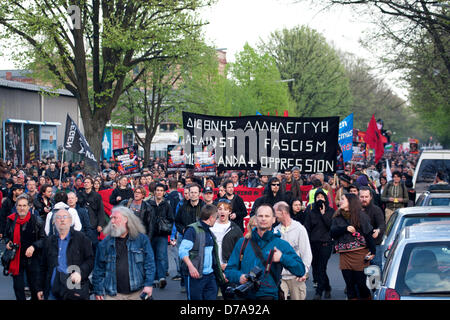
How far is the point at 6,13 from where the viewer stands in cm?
2289

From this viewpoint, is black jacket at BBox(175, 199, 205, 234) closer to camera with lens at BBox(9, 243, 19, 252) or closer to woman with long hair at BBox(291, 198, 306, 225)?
woman with long hair at BBox(291, 198, 306, 225)

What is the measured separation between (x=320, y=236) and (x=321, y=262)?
0.42m

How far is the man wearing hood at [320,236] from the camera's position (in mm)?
10297

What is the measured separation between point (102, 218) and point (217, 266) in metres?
5.66

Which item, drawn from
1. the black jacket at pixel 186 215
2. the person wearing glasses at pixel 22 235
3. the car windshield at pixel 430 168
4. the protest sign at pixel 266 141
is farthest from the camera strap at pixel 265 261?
the car windshield at pixel 430 168

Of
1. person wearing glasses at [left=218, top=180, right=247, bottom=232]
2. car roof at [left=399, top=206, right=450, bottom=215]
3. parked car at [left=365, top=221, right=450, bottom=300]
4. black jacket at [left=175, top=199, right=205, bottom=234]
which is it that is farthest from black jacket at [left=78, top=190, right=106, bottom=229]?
parked car at [left=365, top=221, right=450, bottom=300]

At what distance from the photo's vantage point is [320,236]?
1031 cm

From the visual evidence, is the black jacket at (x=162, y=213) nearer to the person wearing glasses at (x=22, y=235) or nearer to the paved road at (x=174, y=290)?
the paved road at (x=174, y=290)

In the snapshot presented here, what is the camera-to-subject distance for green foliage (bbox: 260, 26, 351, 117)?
57.3m

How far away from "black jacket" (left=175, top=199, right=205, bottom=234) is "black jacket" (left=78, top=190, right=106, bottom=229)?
90.4 inches

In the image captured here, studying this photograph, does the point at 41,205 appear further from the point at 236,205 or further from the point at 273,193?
the point at 273,193

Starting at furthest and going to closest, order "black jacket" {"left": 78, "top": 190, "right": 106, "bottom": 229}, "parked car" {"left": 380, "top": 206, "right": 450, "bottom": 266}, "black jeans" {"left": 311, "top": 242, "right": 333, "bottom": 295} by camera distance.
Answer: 1. "black jacket" {"left": 78, "top": 190, "right": 106, "bottom": 229}
2. "black jeans" {"left": 311, "top": 242, "right": 333, "bottom": 295}
3. "parked car" {"left": 380, "top": 206, "right": 450, "bottom": 266}

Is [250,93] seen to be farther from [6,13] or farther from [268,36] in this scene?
[6,13]
